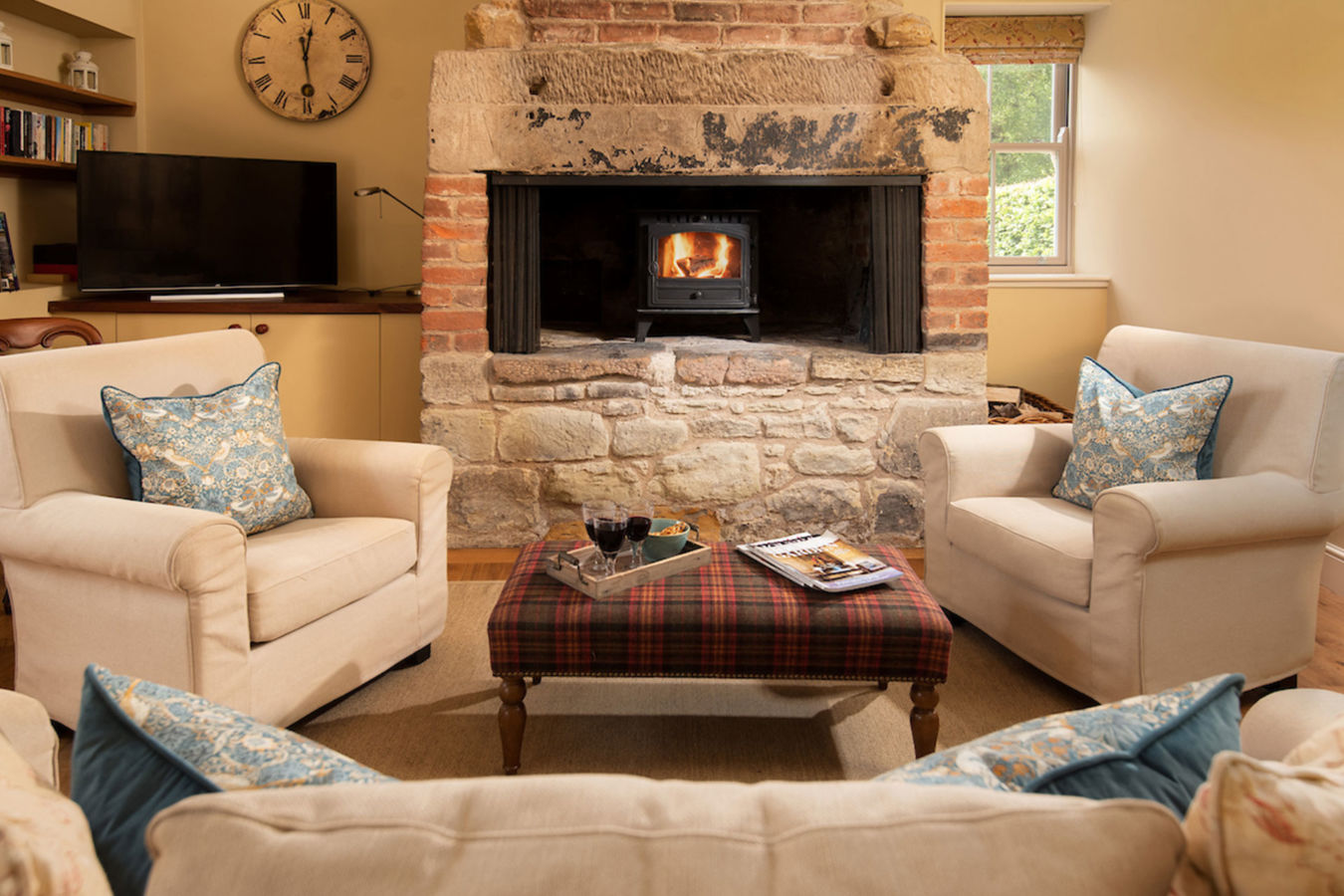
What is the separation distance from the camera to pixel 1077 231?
5266 mm

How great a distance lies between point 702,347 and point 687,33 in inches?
43.9

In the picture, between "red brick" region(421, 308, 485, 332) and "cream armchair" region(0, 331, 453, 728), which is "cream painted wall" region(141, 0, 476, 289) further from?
"cream armchair" region(0, 331, 453, 728)

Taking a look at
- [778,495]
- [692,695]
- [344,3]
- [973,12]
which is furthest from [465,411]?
[973,12]

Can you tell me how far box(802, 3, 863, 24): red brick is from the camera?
3.80m

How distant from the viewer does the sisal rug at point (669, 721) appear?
2.30m

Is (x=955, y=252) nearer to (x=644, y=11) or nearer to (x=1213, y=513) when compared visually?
(x=644, y=11)

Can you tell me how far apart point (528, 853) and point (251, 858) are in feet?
0.54

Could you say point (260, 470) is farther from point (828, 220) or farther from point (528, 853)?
point (828, 220)

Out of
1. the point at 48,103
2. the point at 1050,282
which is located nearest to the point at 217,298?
the point at 48,103

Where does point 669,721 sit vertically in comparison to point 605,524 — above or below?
below

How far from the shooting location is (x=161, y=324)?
438 centimetres

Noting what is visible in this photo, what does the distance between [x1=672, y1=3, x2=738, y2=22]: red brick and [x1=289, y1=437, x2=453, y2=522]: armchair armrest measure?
1.90m

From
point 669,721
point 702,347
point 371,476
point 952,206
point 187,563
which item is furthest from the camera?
point 702,347

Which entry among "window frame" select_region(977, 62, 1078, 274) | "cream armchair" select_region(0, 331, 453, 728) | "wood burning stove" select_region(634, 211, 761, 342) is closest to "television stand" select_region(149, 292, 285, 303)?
"wood burning stove" select_region(634, 211, 761, 342)
